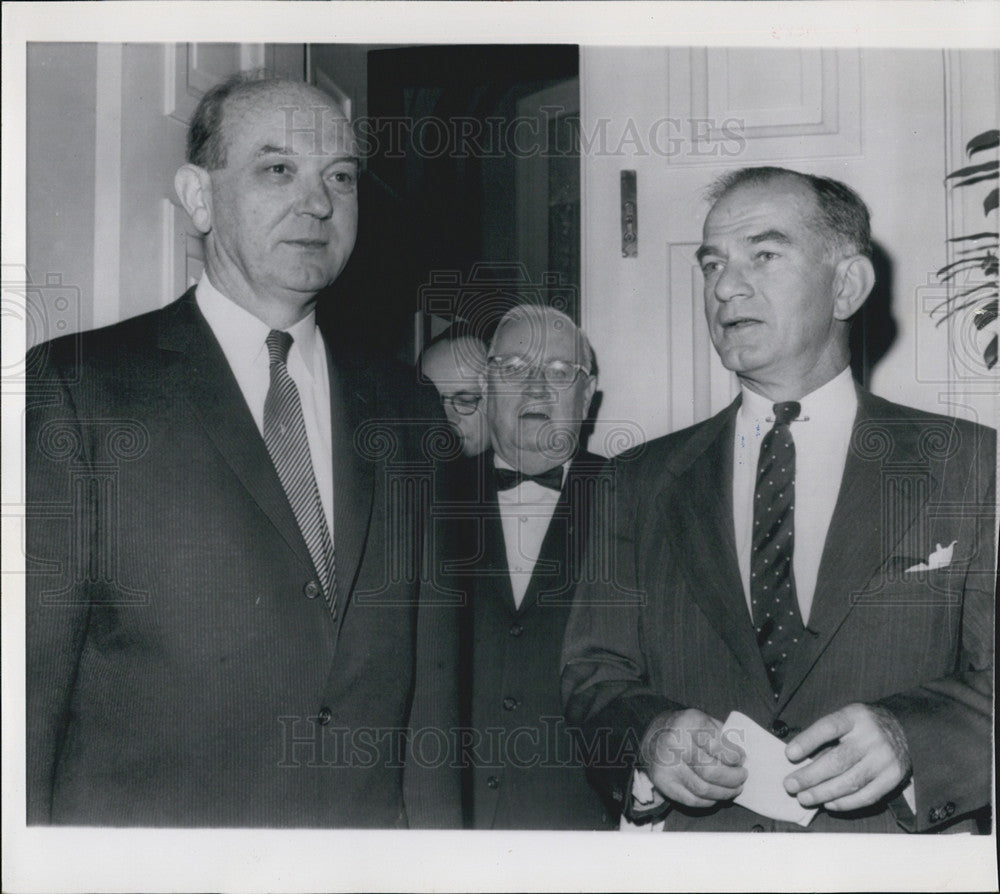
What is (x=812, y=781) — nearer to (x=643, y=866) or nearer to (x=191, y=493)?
(x=643, y=866)

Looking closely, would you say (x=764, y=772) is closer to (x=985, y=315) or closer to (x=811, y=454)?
(x=811, y=454)

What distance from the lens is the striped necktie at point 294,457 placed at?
1.56 metres

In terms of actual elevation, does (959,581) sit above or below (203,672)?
above

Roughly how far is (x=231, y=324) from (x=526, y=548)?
1.98 feet

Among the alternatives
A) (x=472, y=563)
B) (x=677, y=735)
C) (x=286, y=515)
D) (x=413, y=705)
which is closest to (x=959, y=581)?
(x=677, y=735)

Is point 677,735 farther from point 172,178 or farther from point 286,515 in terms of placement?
point 172,178

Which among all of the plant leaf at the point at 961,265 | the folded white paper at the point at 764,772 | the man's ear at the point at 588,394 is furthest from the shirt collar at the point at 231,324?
the plant leaf at the point at 961,265

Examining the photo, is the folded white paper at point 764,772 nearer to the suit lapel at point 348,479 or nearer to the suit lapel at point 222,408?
the suit lapel at point 348,479

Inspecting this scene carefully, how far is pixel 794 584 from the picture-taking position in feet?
5.13

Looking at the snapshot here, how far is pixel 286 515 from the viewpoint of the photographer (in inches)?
61.1

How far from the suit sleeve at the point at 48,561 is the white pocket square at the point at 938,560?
136 centimetres

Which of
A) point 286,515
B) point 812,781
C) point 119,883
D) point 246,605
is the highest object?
point 286,515

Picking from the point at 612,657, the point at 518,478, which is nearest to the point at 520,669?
the point at 612,657

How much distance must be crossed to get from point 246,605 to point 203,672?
0.13 metres
